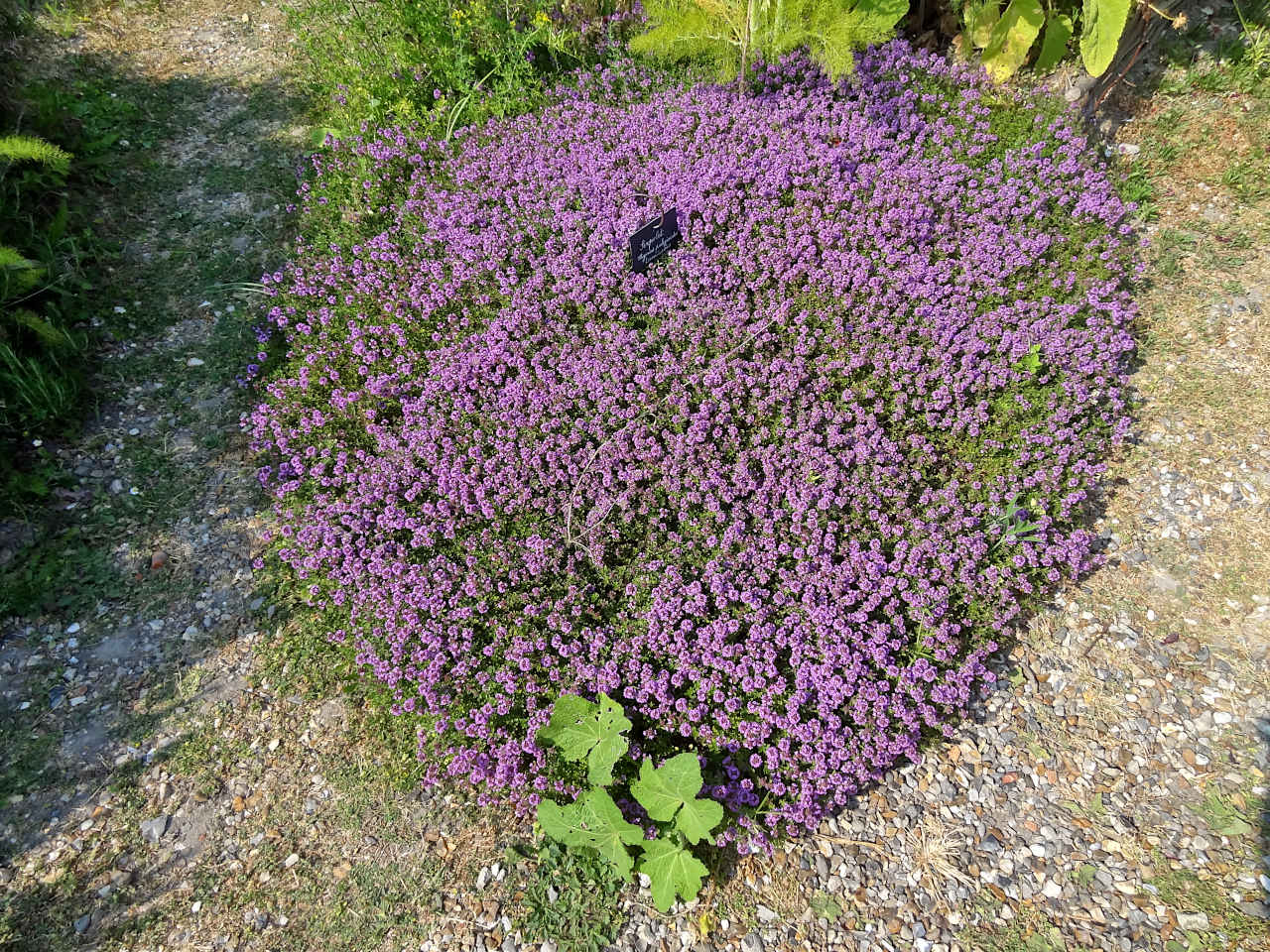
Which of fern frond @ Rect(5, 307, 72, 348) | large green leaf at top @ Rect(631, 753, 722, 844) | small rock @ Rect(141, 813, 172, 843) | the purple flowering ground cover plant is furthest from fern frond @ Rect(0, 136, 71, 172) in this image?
large green leaf at top @ Rect(631, 753, 722, 844)

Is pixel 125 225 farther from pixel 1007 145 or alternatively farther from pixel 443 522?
pixel 1007 145

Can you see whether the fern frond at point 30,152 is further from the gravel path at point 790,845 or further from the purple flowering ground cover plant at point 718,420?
the gravel path at point 790,845

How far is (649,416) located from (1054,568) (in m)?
2.44

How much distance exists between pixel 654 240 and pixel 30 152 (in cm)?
447

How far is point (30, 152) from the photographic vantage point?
5.00 metres

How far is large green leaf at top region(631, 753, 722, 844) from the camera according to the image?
9.84 feet

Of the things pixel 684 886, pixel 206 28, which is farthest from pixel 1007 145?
pixel 206 28

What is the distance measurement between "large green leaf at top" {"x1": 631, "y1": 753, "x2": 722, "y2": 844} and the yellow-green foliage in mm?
4947

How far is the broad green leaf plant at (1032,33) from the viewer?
16.6 feet

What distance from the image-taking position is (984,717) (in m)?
3.74

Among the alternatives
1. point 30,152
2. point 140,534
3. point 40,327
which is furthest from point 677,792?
point 30,152

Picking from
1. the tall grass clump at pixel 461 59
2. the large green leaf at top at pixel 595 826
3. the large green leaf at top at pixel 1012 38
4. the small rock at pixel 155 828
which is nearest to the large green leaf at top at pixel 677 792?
the large green leaf at top at pixel 595 826

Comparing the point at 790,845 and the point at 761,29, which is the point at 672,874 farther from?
the point at 761,29

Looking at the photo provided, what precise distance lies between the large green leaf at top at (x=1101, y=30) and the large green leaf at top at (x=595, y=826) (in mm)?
5871
